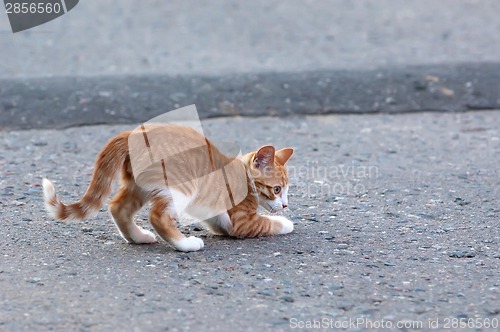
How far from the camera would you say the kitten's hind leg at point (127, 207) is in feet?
14.3

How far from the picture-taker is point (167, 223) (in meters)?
4.22

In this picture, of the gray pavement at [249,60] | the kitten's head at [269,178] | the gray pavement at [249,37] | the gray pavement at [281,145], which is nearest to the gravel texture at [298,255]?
the gray pavement at [281,145]

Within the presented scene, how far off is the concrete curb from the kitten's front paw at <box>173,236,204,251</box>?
3250 mm

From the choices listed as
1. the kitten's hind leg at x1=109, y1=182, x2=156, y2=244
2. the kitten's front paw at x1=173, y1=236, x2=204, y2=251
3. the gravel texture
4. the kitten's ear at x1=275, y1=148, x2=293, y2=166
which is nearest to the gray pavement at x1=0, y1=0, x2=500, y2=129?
the gravel texture

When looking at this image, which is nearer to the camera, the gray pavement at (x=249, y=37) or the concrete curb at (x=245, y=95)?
the concrete curb at (x=245, y=95)

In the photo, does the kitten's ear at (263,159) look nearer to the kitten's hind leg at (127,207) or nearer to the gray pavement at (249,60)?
the kitten's hind leg at (127,207)

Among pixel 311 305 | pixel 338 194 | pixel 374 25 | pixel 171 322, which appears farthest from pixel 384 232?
pixel 374 25

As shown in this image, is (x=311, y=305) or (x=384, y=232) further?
(x=384, y=232)

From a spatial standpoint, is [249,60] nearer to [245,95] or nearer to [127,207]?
[245,95]

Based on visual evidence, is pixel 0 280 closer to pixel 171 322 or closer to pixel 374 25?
pixel 171 322

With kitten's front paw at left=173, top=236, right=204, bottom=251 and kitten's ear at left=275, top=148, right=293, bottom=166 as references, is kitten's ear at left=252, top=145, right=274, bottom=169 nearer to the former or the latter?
kitten's ear at left=275, top=148, right=293, bottom=166

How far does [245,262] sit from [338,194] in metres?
1.55

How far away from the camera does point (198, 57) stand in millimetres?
9078

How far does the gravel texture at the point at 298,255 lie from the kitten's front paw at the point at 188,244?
0.17ft
